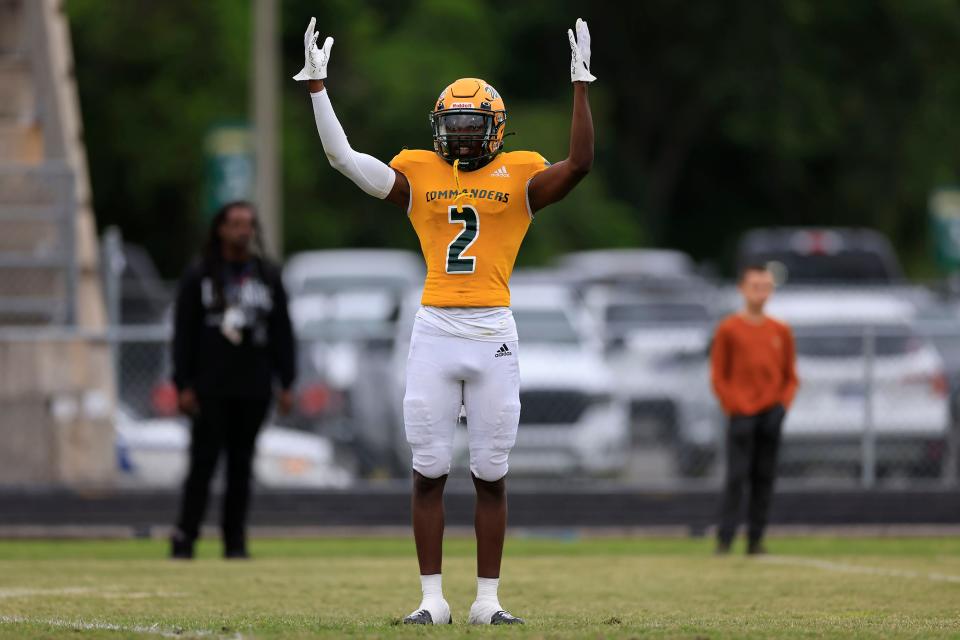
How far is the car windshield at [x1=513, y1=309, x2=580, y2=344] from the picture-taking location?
18.7 metres

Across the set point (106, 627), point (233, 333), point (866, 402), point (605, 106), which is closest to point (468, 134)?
point (106, 627)

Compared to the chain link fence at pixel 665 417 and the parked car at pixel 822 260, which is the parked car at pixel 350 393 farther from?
the parked car at pixel 822 260

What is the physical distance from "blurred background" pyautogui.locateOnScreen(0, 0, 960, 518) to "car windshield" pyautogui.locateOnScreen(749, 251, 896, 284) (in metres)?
0.07

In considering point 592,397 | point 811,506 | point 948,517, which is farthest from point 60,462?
point 948,517

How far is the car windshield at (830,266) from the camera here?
1118 inches

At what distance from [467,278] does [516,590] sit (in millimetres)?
2618

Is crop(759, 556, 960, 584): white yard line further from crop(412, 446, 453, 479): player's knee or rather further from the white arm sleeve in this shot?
the white arm sleeve

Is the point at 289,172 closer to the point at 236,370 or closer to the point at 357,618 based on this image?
the point at 236,370

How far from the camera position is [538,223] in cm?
4059

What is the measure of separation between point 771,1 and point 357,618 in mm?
38717

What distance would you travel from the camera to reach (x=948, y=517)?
16281 millimetres

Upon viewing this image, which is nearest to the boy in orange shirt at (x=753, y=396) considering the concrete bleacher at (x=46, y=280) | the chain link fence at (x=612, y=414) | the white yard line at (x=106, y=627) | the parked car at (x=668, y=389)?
the chain link fence at (x=612, y=414)

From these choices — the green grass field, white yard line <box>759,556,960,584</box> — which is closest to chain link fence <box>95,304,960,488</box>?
the green grass field

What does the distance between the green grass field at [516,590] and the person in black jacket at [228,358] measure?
1.42ft
